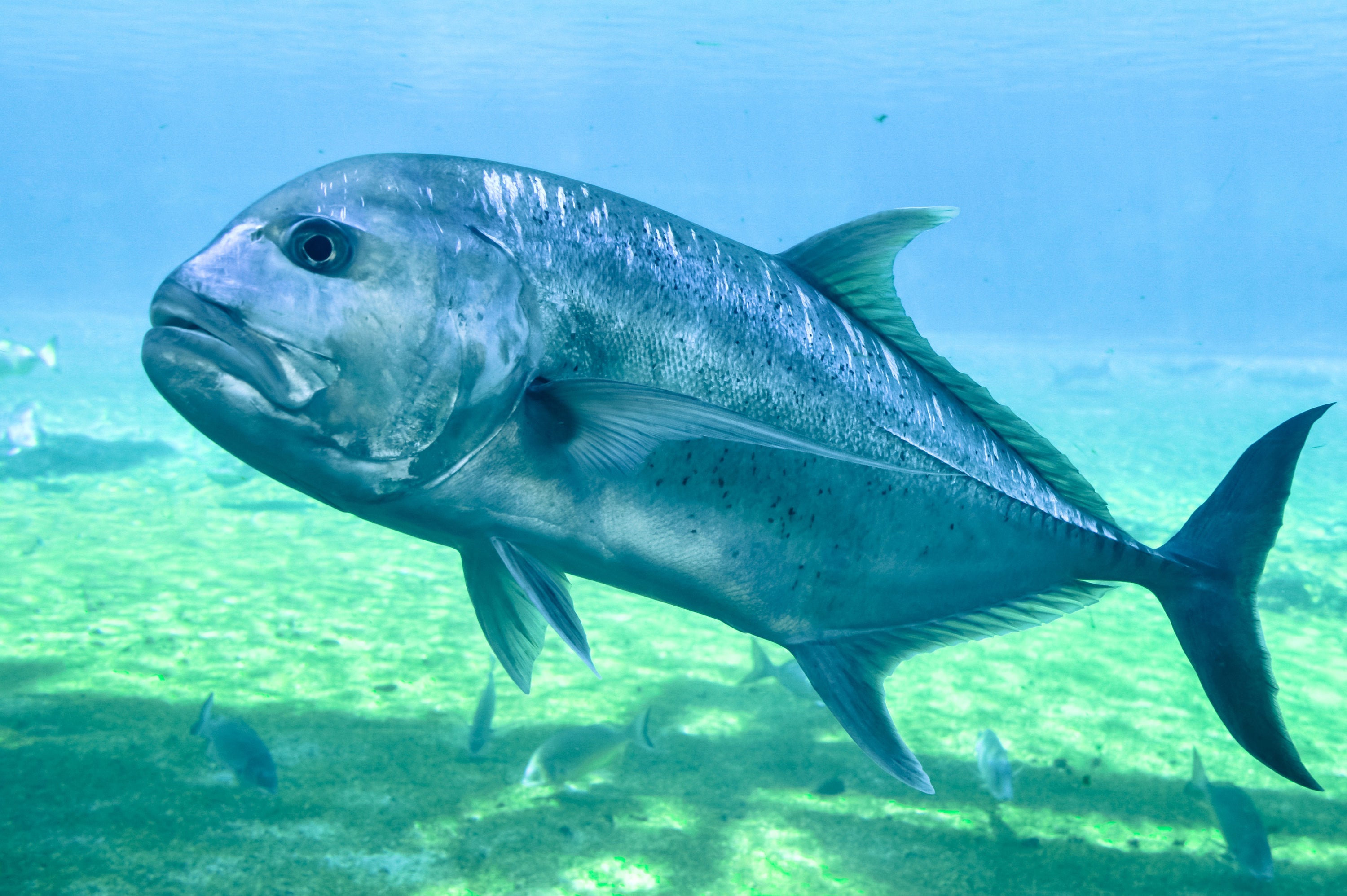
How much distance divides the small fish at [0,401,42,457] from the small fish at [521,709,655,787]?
42.9 ft

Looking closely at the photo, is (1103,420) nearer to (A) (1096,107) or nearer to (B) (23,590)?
(B) (23,590)

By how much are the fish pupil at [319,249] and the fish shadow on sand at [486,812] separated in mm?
2685

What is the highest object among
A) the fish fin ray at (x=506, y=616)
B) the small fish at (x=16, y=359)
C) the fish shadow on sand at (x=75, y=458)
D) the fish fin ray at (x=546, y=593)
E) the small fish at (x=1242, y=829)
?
the fish fin ray at (x=546, y=593)

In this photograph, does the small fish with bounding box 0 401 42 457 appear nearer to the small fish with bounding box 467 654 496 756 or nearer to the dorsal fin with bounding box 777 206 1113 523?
the small fish with bounding box 467 654 496 756

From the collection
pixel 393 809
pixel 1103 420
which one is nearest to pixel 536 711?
pixel 393 809

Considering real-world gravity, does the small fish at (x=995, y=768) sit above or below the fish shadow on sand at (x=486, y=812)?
above

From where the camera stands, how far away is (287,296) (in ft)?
4.46

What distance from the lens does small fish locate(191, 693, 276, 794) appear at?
137 inches

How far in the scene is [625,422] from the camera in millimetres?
1430

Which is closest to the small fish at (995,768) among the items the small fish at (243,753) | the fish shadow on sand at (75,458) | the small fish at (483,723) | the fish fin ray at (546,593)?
the small fish at (483,723)

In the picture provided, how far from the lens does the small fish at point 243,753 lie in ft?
11.4

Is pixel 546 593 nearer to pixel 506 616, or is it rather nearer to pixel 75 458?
pixel 506 616

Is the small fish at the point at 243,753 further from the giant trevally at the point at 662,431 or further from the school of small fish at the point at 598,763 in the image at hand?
the giant trevally at the point at 662,431

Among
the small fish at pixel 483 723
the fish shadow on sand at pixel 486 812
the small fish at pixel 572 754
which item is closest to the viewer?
the fish shadow on sand at pixel 486 812
